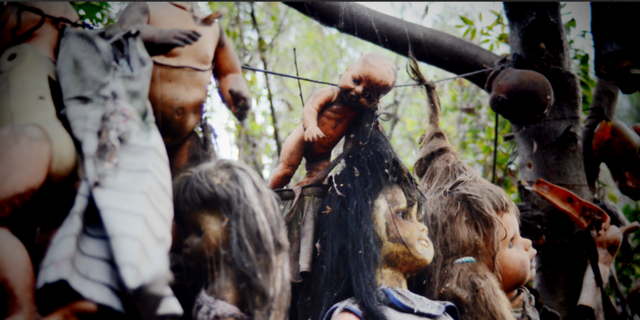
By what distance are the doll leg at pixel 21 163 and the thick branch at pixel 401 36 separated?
4.78 feet

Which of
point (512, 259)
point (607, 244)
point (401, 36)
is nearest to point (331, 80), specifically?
point (401, 36)

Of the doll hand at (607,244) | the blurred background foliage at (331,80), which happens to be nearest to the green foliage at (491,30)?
the blurred background foliage at (331,80)

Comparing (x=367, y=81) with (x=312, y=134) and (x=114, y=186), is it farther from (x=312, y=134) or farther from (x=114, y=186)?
(x=114, y=186)

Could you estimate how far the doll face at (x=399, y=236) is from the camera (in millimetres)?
1504

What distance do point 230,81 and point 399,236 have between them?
661 mm

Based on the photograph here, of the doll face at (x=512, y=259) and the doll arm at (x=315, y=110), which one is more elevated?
the doll arm at (x=315, y=110)

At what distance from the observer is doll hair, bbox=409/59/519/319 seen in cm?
165

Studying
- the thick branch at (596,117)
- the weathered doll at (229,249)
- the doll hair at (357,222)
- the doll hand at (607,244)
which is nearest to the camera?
the weathered doll at (229,249)

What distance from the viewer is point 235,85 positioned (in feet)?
4.50

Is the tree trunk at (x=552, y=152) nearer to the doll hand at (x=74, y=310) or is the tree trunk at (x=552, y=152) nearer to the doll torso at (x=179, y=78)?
the doll torso at (x=179, y=78)

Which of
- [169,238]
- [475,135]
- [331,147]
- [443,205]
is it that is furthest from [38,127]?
[475,135]

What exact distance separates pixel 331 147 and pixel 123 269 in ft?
2.86

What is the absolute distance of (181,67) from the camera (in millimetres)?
1272

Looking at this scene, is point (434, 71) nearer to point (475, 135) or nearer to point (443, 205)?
point (475, 135)
